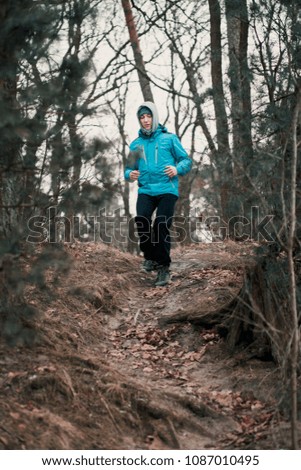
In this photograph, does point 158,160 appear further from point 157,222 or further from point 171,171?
point 157,222

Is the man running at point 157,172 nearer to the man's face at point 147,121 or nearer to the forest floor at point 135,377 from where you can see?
the man's face at point 147,121

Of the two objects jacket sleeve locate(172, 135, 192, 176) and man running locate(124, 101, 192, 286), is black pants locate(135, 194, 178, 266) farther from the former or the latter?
jacket sleeve locate(172, 135, 192, 176)

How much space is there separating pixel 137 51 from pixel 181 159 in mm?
7907

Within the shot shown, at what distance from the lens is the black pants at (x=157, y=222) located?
10.0 meters

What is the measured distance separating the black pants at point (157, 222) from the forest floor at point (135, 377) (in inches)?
22.5

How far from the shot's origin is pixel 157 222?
10055mm

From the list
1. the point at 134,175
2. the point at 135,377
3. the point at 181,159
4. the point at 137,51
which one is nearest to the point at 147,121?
the point at 181,159

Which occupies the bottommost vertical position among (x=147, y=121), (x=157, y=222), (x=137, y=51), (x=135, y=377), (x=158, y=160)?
(x=135, y=377)

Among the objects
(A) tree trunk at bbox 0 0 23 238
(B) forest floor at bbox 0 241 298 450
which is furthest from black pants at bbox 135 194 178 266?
(A) tree trunk at bbox 0 0 23 238

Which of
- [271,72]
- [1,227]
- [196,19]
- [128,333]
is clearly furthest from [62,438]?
[196,19]

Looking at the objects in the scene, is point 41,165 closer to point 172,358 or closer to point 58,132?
point 58,132

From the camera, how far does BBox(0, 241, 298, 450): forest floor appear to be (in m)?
6.48

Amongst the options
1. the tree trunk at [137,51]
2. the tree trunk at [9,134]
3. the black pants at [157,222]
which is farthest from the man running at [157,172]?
the tree trunk at [137,51]

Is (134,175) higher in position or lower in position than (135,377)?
higher
